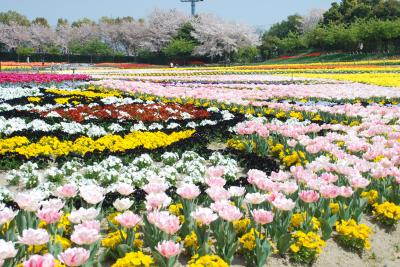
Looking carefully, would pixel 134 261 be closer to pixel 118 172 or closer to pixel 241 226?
pixel 241 226

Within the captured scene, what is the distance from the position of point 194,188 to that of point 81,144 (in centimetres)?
471

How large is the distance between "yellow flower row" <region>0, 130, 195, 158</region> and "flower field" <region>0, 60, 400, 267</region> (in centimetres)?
3

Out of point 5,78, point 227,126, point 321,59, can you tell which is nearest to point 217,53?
point 321,59

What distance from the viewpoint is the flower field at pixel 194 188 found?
147 inches

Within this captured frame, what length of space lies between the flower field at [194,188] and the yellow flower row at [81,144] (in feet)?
0.09

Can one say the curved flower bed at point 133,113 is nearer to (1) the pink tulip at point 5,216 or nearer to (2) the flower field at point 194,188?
(2) the flower field at point 194,188

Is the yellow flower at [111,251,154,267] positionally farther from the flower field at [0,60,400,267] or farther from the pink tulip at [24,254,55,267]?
the pink tulip at [24,254,55,267]

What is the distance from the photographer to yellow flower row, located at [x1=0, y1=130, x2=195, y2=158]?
7859mm

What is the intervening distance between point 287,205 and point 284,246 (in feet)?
1.35

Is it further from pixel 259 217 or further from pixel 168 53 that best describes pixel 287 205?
pixel 168 53

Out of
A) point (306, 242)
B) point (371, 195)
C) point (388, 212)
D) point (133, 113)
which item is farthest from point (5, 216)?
point (133, 113)

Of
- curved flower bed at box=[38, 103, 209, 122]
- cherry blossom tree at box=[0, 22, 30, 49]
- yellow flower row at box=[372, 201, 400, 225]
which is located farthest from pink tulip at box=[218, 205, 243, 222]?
cherry blossom tree at box=[0, 22, 30, 49]

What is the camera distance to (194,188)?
414 cm

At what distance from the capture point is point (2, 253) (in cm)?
282
